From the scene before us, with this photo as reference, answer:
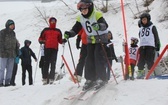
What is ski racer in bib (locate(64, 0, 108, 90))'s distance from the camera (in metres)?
6.32

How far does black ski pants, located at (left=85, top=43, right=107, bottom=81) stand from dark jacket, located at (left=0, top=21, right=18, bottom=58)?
3.05m

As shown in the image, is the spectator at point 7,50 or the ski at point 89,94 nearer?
the ski at point 89,94

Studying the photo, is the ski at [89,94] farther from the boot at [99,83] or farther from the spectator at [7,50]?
the spectator at [7,50]

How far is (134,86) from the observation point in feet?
19.5

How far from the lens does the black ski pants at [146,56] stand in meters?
8.49

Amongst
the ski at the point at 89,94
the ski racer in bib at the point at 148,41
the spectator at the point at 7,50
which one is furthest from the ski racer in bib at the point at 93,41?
the spectator at the point at 7,50

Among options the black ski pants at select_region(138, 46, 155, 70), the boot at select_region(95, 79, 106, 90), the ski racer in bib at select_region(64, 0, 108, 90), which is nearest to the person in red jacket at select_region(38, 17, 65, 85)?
the black ski pants at select_region(138, 46, 155, 70)

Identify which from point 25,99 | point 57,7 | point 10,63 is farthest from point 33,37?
point 25,99

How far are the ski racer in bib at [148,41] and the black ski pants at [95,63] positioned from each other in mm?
2148

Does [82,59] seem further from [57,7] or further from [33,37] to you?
[57,7]

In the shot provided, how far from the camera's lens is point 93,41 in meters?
6.53

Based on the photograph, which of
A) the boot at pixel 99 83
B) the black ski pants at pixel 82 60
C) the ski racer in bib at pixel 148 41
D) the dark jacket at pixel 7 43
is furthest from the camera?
the dark jacket at pixel 7 43

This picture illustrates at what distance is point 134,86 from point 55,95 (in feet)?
4.69

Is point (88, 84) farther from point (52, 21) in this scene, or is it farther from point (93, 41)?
point (52, 21)
